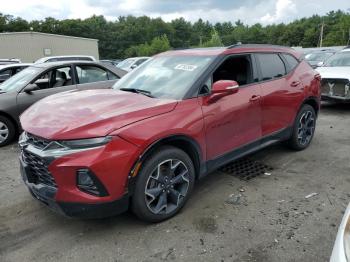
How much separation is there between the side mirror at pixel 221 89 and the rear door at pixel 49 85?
160 inches

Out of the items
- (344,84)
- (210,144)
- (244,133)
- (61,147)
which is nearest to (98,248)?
(61,147)

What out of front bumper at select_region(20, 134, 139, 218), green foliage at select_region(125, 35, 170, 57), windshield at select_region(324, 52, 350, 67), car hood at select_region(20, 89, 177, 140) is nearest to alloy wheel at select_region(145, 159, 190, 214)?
front bumper at select_region(20, 134, 139, 218)

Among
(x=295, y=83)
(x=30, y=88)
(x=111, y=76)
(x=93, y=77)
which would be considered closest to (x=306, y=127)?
(x=295, y=83)

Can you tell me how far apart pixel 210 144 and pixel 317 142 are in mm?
3112

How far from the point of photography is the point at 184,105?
11.0 feet

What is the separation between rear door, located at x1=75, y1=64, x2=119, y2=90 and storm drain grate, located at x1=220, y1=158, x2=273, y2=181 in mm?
3508

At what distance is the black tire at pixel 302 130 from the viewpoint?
16.6 feet

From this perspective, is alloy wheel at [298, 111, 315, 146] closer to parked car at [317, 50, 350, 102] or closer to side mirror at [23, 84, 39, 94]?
parked car at [317, 50, 350, 102]

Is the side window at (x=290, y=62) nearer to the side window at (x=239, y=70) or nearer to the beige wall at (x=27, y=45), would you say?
the side window at (x=239, y=70)

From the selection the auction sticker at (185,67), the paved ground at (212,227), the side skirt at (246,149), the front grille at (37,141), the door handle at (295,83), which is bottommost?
the paved ground at (212,227)

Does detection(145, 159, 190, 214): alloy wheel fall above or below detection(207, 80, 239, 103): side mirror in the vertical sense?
below

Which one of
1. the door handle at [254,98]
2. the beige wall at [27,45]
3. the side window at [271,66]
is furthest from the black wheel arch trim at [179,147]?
the beige wall at [27,45]

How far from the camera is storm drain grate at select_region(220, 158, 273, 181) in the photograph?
4.42m

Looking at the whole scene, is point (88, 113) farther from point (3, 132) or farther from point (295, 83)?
point (3, 132)
